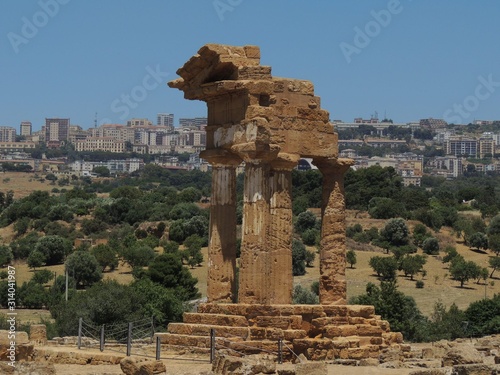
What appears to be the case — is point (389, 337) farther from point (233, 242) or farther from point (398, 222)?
point (398, 222)

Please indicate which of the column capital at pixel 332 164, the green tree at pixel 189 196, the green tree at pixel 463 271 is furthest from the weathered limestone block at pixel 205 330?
the green tree at pixel 189 196

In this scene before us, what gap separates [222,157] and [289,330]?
5.73 meters

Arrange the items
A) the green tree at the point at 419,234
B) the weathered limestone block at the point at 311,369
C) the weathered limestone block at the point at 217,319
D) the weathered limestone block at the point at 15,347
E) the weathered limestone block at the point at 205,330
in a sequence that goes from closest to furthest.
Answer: the weathered limestone block at the point at 311,369
the weathered limestone block at the point at 15,347
the weathered limestone block at the point at 205,330
the weathered limestone block at the point at 217,319
the green tree at the point at 419,234

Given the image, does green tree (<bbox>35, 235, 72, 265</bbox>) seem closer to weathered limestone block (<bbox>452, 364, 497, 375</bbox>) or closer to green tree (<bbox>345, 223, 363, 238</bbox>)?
green tree (<bbox>345, 223, 363, 238</bbox>)

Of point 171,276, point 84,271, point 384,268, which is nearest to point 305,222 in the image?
point 384,268

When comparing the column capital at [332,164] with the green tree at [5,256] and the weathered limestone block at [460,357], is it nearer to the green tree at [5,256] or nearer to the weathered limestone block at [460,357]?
the weathered limestone block at [460,357]

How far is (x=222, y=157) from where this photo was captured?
3706 centimetres

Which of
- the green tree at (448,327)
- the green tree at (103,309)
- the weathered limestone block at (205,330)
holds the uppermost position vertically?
the weathered limestone block at (205,330)

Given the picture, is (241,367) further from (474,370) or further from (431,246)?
(431,246)

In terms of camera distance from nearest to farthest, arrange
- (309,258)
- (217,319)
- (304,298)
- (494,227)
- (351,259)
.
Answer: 1. (217,319)
2. (304,298)
3. (309,258)
4. (351,259)
5. (494,227)

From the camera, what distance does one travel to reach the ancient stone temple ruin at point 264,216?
3419 cm

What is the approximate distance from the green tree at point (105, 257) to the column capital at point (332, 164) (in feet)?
206

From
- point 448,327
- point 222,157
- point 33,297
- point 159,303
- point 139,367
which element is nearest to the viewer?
point 139,367

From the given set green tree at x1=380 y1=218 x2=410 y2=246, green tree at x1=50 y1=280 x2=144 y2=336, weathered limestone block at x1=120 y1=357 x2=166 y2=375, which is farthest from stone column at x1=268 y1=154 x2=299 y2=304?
green tree at x1=380 y1=218 x2=410 y2=246
